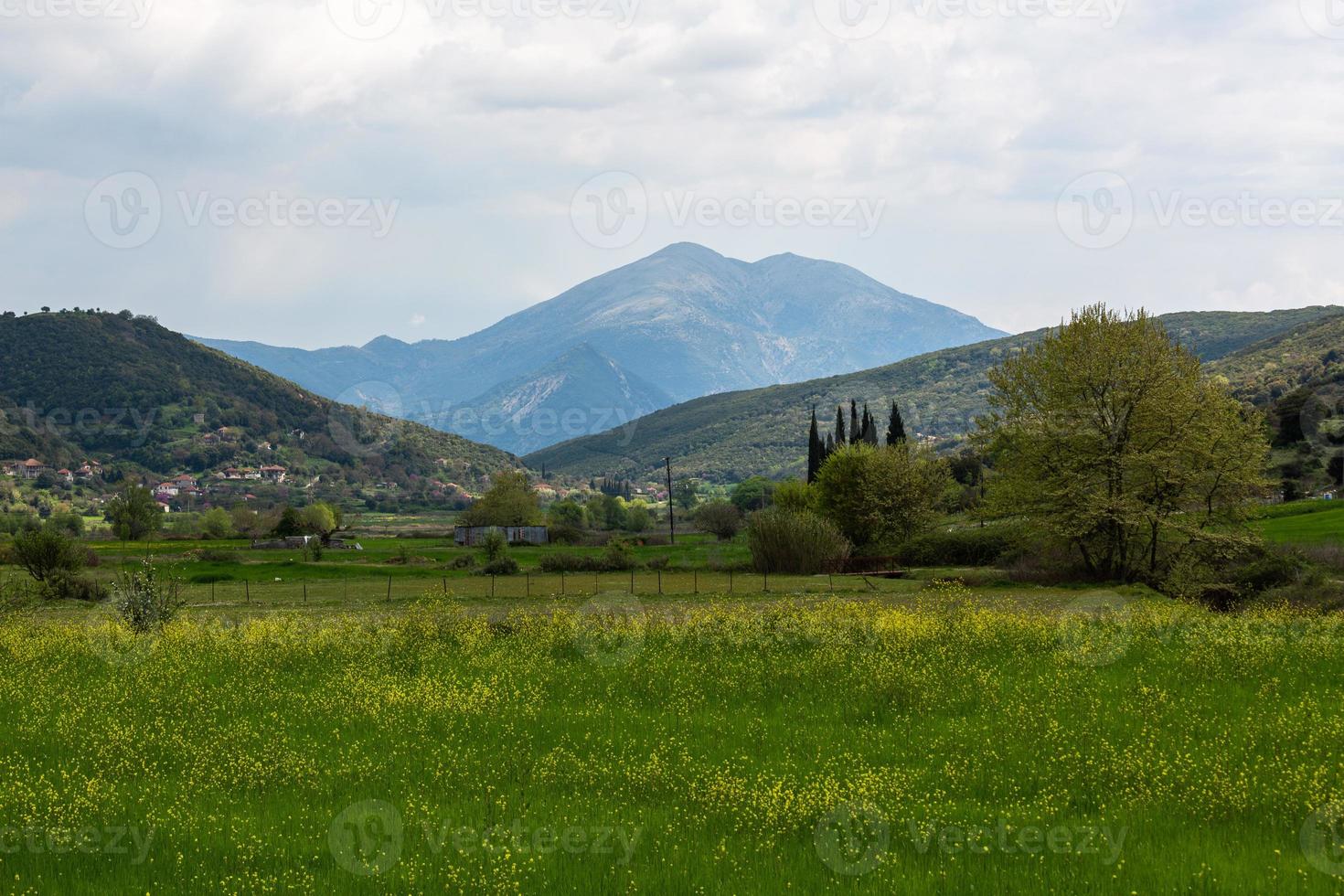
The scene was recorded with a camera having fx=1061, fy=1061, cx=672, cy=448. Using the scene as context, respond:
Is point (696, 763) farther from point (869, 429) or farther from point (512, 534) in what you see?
point (512, 534)

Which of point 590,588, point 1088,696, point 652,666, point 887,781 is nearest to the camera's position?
point 887,781

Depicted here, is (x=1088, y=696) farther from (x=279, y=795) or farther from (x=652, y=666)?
(x=279, y=795)

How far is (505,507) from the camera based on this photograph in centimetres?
12431

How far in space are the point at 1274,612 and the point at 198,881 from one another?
88.4ft

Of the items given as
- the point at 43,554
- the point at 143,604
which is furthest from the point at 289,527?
the point at 143,604

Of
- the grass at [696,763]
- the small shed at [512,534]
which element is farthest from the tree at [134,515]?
the grass at [696,763]

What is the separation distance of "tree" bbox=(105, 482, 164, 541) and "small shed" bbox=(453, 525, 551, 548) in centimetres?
3159

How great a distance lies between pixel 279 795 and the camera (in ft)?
48.5

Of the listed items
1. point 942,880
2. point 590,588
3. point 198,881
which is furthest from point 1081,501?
point 198,881

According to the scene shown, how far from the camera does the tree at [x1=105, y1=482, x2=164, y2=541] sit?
108m

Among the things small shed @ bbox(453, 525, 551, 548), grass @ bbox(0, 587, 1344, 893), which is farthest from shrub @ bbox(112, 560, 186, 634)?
small shed @ bbox(453, 525, 551, 548)

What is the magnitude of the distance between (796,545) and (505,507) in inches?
2539

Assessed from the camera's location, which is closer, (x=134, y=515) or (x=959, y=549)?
(x=959, y=549)

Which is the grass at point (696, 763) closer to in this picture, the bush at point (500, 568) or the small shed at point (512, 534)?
the bush at point (500, 568)
